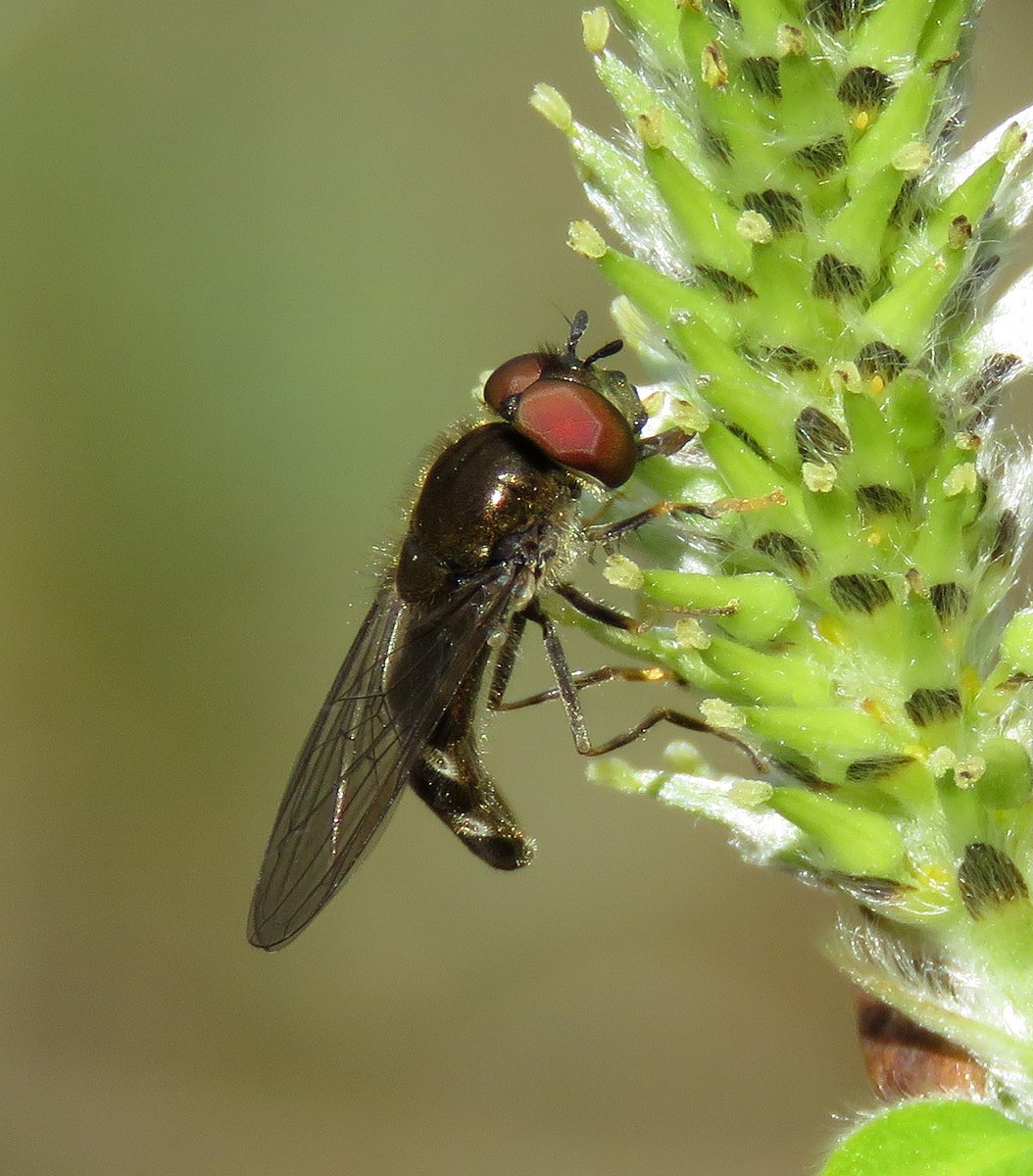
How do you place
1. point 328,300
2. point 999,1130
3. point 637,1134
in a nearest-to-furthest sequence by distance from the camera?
1. point 999,1130
2. point 637,1134
3. point 328,300

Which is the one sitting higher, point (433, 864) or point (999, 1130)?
point (433, 864)

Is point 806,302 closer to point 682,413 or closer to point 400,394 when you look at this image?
point 682,413

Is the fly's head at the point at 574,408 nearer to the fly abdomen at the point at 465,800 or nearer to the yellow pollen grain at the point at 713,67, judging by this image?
the yellow pollen grain at the point at 713,67

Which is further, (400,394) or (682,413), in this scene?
(400,394)

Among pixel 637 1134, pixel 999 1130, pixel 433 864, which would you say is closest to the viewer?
pixel 999 1130

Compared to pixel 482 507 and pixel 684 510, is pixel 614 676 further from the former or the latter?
pixel 684 510

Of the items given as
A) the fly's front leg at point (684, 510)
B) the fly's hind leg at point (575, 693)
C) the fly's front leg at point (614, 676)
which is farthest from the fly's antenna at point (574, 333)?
the fly's front leg at point (614, 676)

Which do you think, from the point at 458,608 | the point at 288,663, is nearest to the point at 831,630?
the point at 458,608

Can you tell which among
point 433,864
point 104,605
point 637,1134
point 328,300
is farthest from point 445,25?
point 637,1134
